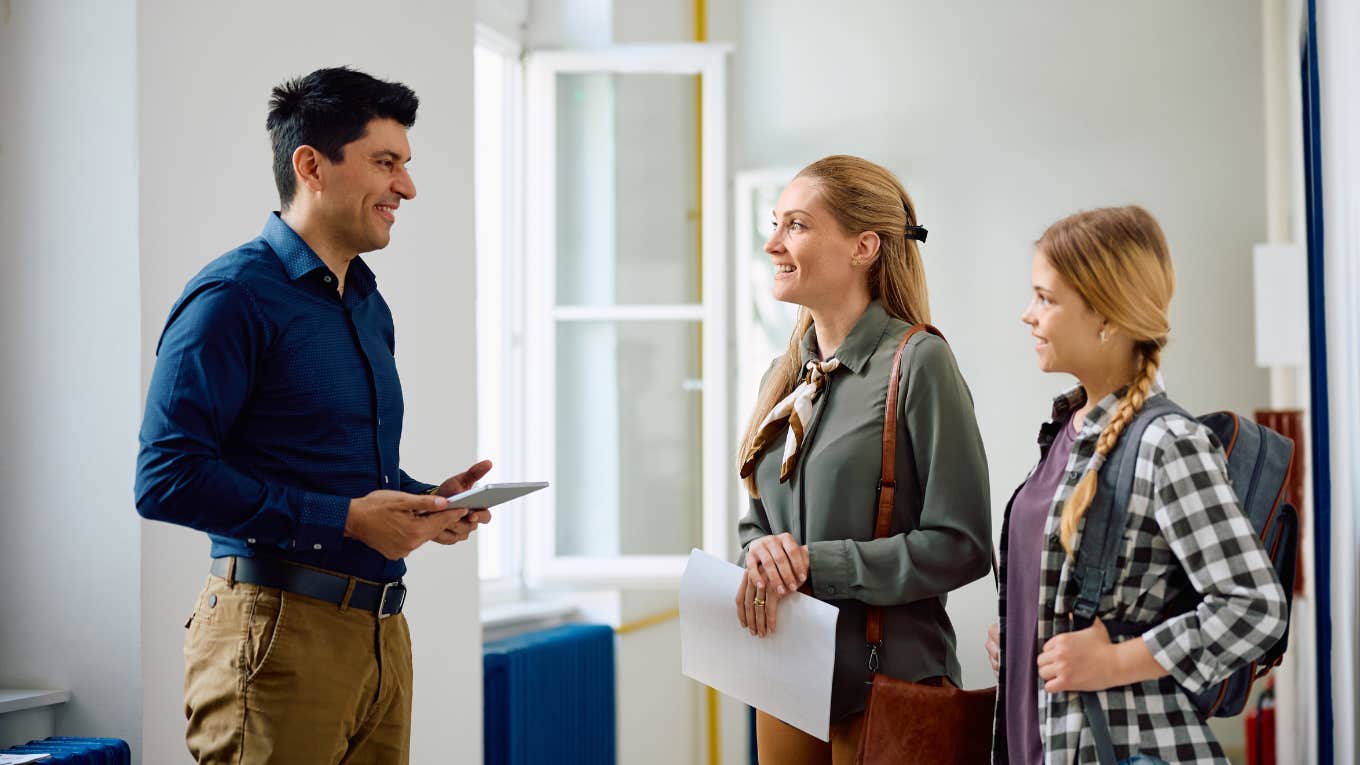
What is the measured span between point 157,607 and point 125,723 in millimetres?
205

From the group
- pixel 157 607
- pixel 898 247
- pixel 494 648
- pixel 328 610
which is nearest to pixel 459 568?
pixel 494 648

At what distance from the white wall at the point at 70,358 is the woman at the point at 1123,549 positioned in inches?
61.2

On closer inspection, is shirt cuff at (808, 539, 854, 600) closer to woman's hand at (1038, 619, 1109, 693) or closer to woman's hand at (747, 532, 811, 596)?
woman's hand at (747, 532, 811, 596)

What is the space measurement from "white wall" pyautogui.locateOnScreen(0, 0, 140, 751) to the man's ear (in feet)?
1.86

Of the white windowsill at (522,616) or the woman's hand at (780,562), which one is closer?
the woman's hand at (780,562)

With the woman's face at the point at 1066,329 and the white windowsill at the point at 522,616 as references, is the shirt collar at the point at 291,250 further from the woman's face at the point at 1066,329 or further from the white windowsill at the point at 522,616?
the white windowsill at the point at 522,616

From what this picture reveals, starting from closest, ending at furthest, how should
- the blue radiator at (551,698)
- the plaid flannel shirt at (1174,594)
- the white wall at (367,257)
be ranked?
the plaid flannel shirt at (1174,594)
the white wall at (367,257)
the blue radiator at (551,698)

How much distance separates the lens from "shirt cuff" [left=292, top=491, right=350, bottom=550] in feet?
5.36

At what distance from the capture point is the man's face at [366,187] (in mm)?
1821

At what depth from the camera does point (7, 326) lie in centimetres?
229

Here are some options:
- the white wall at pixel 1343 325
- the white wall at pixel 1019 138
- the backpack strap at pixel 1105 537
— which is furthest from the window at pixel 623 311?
the backpack strap at pixel 1105 537

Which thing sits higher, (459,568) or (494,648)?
(459,568)

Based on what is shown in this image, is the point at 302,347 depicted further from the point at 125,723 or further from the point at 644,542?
the point at 644,542

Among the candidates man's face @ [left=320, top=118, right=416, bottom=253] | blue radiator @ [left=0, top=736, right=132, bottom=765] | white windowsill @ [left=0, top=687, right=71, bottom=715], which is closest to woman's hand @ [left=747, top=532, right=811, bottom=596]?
man's face @ [left=320, top=118, right=416, bottom=253]
